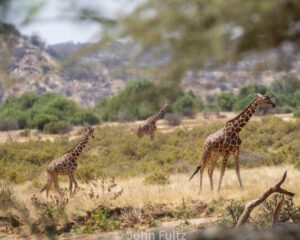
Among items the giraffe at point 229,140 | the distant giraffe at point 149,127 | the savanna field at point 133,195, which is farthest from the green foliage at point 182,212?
the distant giraffe at point 149,127

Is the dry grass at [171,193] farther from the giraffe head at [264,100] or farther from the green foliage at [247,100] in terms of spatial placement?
the green foliage at [247,100]

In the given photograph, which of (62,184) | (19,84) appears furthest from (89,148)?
(19,84)

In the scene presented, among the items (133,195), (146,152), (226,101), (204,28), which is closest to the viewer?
(204,28)

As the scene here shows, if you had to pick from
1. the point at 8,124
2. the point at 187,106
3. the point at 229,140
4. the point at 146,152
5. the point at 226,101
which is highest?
the point at 226,101

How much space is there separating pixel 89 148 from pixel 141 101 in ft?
77.6

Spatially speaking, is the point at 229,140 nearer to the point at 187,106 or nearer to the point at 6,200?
the point at 6,200

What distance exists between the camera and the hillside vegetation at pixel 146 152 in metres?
19.6

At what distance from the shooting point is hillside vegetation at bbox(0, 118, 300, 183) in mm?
19577

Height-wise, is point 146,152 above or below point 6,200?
above

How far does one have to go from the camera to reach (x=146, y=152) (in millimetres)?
26000

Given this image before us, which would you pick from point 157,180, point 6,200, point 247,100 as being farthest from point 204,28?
point 247,100

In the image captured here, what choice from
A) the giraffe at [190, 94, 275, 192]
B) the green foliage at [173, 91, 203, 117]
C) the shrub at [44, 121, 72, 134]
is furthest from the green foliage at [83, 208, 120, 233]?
the green foliage at [173, 91, 203, 117]

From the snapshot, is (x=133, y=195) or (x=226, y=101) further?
(x=226, y=101)

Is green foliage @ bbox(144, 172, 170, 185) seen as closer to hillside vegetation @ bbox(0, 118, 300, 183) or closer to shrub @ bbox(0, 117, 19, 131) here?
hillside vegetation @ bbox(0, 118, 300, 183)
